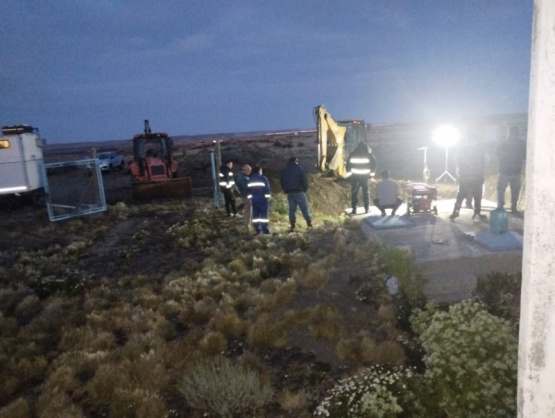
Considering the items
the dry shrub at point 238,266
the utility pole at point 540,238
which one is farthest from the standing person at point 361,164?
the utility pole at point 540,238

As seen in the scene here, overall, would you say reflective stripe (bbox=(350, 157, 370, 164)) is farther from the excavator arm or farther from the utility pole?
the utility pole

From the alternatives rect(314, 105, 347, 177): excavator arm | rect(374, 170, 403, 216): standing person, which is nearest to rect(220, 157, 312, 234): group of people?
rect(374, 170, 403, 216): standing person

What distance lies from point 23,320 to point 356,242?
628cm

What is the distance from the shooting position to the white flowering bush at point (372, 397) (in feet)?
12.9

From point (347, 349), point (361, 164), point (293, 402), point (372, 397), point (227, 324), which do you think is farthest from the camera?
point (361, 164)

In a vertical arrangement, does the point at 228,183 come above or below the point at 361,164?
below

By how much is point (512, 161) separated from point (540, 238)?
8510 mm

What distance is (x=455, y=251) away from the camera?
748 cm

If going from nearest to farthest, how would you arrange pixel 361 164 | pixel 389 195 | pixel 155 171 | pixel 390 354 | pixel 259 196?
pixel 390 354
pixel 389 195
pixel 259 196
pixel 361 164
pixel 155 171

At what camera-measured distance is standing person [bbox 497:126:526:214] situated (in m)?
9.95

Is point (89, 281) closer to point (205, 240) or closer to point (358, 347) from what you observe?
point (205, 240)

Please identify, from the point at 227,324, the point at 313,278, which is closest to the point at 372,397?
the point at 227,324

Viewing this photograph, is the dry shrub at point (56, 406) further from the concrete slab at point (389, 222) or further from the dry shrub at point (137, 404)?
the concrete slab at point (389, 222)

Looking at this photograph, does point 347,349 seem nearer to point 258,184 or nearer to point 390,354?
point 390,354
